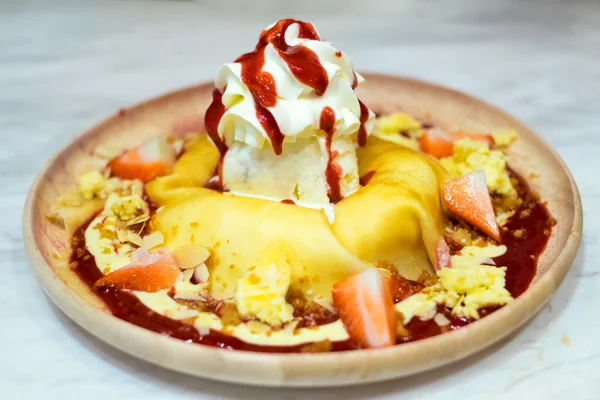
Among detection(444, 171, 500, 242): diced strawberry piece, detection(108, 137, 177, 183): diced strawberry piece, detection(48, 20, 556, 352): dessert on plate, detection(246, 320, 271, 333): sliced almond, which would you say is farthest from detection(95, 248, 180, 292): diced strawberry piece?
detection(444, 171, 500, 242): diced strawberry piece

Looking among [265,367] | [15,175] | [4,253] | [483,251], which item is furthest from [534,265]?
[15,175]

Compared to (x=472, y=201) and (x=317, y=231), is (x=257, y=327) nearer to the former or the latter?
(x=317, y=231)

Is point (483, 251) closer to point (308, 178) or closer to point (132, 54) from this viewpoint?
point (308, 178)

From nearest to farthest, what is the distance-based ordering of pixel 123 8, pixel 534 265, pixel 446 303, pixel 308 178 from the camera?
pixel 446 303 < pixel 534 265 < pixel 308 178 < pixel 123 8

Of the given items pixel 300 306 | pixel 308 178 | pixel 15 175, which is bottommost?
pixel 15 175

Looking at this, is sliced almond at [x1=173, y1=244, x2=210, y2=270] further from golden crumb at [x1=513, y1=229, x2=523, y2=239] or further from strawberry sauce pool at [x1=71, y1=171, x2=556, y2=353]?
golden crumb at [x1=513, y1=229, x2=523, y2=239]

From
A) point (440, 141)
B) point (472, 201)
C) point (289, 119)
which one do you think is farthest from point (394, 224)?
point (440, 141)
